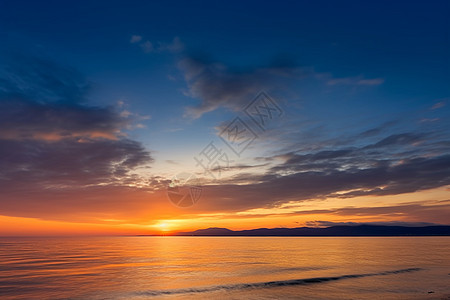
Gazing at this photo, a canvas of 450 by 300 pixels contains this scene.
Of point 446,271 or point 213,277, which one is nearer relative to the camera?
point 213,277

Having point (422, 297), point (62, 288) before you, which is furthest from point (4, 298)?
point (422, 297)

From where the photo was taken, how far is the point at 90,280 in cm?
4806

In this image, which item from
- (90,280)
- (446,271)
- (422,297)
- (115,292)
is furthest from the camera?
(446,271)

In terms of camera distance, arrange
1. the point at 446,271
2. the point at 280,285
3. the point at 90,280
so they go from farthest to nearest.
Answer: the point at 446,271, the point at 90,280, the point at 280,285

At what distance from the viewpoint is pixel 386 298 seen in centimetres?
3572

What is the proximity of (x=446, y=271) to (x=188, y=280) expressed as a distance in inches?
1879

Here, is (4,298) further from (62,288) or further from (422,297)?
(422,297)

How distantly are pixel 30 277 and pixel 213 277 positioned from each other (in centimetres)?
3012

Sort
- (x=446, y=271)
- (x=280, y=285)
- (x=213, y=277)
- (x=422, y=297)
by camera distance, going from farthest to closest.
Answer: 1. (x=446, y=271)
2. (x=213, y=277)
3. (x=280, y=285)
4. (x=422, y=297)

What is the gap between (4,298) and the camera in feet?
118

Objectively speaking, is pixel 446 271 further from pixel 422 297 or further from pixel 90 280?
pixel 90 280

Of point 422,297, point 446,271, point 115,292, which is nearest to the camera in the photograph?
point 422,297

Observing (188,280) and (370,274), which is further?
(370,274)

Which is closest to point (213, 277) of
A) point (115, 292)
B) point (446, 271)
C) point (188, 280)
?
point (188, 280)
